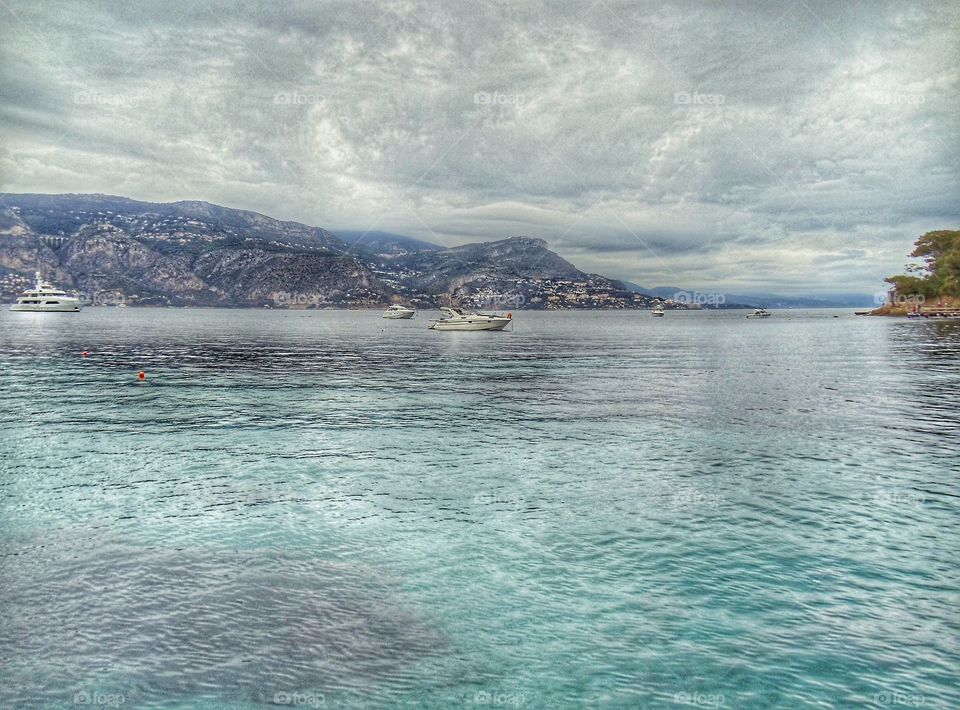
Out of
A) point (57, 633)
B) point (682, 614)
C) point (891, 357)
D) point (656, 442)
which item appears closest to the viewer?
point (57, 633)

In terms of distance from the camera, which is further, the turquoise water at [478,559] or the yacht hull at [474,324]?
the yacht hull at [474,324]

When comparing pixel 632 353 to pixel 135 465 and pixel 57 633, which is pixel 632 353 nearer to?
pixel 135 465

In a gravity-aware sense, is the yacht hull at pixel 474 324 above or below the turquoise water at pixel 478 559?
above

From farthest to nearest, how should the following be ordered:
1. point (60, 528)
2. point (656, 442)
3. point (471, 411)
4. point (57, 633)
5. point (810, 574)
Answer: point (471, 411)
point (656, 442)
point (60, 528)
point (810, 574)
point (57, 633)

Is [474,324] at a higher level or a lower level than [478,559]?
higher

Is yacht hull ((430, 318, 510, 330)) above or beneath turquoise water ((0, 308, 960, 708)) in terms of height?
above

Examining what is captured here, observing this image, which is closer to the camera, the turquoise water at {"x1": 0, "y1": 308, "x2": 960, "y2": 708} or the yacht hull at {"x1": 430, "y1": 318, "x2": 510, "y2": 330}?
the turquoise water at {"x1": 0, "y1": 308, "x2": 960, "y2": 708}

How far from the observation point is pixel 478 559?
17.0 metres

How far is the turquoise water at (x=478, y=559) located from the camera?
11156 millimetres

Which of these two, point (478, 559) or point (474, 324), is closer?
point (478, 559)

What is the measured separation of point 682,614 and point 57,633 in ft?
41.9

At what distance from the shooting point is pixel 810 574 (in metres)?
15.8

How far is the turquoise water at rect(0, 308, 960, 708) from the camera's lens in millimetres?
11156

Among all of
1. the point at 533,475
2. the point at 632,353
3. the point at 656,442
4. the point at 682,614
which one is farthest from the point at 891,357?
the point at 682,614
